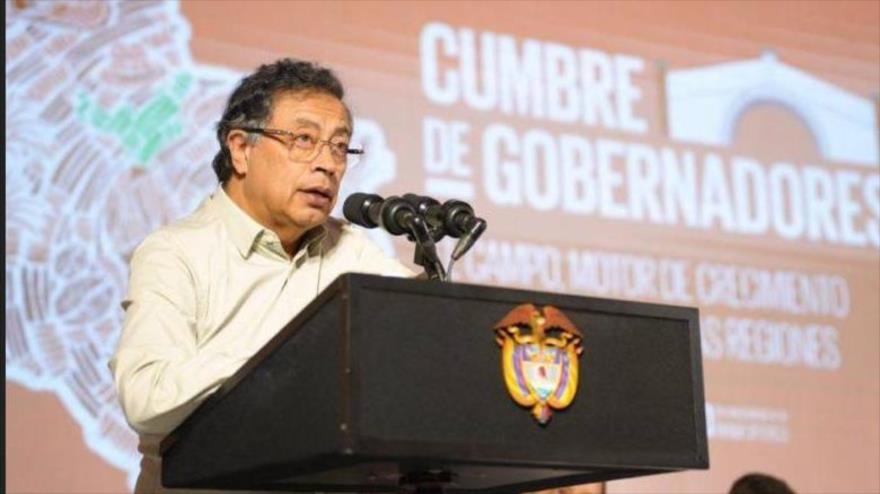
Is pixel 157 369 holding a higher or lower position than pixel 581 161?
lower

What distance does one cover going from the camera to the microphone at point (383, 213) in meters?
2.21

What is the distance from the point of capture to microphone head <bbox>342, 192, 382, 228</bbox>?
7.50 ft

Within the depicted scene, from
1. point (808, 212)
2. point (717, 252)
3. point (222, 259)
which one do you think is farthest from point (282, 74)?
point (808, 212)

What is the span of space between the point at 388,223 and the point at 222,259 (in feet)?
1.02

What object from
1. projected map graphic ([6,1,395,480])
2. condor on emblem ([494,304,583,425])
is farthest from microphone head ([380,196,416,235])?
projected map graphic ([6,1,395,480])

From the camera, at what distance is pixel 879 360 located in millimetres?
5145

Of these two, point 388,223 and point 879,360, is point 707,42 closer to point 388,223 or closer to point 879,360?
point 879,360

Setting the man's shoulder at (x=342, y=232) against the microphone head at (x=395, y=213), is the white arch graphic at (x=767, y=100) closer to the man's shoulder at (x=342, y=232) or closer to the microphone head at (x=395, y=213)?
the man's shoulder at (x=342, y=232)

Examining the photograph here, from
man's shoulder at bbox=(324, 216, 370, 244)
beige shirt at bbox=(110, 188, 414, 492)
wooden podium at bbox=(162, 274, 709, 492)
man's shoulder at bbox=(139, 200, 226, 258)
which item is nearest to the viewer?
wooden podium at bbox=(162, 274, 709, 492)

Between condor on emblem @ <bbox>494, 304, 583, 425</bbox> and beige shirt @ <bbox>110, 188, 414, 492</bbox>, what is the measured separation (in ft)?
1.22

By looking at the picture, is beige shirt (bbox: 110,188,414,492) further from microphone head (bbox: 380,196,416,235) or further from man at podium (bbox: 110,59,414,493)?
microphone head (bbox: 380,196,416,235)

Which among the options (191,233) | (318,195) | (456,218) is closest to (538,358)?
(456,218)

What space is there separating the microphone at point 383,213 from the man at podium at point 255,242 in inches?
4.1

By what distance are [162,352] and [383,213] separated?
1.19 ft
